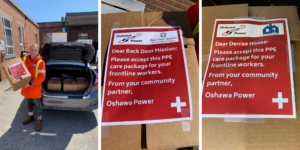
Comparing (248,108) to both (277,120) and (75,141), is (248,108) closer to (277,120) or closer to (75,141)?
(277,120)

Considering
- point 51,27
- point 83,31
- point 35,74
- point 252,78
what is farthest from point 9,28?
point 51,27

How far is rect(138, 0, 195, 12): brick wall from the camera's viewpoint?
240cm

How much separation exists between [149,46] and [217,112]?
756 millimetres

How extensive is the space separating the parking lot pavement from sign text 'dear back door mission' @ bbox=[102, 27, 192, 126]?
4.86 ft

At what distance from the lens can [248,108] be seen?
1.27m

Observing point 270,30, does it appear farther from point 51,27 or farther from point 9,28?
point 51,27

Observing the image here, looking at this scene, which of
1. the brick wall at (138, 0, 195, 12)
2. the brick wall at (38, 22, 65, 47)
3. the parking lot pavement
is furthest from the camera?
the brick wall at (38, 22, 65, 47)

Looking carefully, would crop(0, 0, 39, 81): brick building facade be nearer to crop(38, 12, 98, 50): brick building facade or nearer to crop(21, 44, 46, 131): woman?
crop(21, 44, 46, 131): woman

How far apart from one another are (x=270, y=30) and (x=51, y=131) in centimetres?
316

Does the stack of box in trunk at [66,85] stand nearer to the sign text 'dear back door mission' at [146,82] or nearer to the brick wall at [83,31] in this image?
the sign text 'dear back door mission' at [146,82]

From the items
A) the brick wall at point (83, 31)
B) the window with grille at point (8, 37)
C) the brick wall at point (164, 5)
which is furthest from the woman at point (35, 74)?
the brick wall at point (83, 31)

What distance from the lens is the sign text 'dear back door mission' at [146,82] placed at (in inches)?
47.1

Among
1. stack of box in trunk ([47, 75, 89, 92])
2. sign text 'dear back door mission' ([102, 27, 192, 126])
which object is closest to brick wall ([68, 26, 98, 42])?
stack of box in trunk ([47, 75, 89, 92])

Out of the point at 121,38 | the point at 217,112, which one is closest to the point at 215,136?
the point at 217,112
